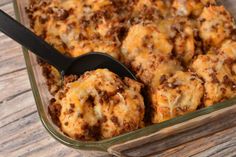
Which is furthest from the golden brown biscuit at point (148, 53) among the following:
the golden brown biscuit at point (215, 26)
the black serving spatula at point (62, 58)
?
the golden brown biscuit at point (215, 26)

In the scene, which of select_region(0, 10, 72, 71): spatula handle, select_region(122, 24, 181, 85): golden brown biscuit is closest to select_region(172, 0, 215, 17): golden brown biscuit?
select_region(122, 24, 181, 85): golden brown biscuit

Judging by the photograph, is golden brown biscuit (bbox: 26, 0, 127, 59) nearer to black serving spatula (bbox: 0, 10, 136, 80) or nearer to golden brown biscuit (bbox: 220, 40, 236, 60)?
black serving spatula (bbox: 0, 10, 136, 80)

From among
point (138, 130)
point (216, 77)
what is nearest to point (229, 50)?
point (216, 77)

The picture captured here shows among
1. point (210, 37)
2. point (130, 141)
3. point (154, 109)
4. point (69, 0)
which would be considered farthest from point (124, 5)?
point (130, 141)

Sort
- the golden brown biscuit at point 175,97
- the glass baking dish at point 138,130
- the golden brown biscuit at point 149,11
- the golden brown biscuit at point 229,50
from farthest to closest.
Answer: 1. the golden brown biscuit at point 149,11
2. the golden brown biscuit at point 229,50
3. the golden brown biscuit at point 175,97
4. the glass baking dish at point 138,130

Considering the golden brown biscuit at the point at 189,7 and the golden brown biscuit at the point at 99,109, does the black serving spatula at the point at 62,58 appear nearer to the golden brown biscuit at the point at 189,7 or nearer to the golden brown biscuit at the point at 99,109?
the golden brown biscuit at the point at 99,109
